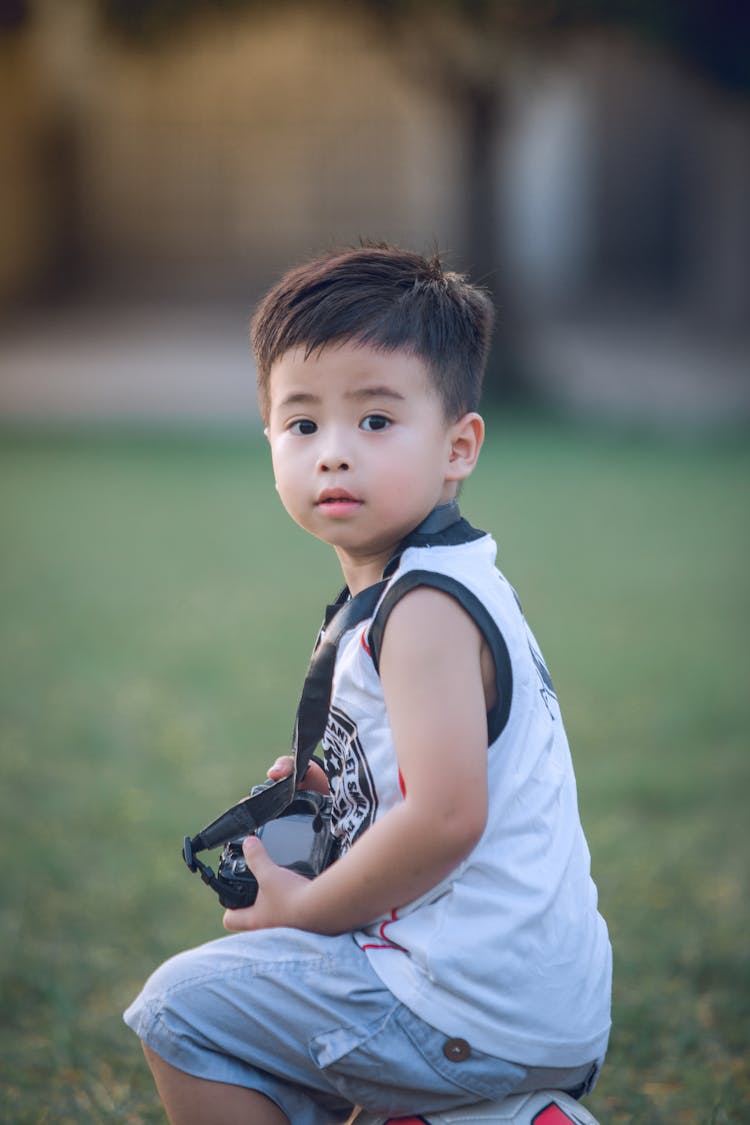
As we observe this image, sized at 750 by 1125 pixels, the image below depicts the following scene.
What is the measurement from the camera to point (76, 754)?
4820 mm

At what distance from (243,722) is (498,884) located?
353 centimetres

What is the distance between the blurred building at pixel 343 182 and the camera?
719 inches

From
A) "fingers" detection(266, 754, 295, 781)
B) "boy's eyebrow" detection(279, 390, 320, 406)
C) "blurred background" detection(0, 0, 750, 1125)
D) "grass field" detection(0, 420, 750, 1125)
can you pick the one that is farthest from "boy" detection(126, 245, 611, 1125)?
"grass field" detection(0, 420, 750, 1125)

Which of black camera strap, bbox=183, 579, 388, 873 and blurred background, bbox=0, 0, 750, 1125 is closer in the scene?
black camera strap, bbox=183, 579, 388, 873

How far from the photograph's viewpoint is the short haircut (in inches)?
70.6

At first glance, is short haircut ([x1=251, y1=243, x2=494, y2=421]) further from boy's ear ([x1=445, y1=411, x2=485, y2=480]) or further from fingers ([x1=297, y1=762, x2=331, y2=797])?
fingers ([x1=297, y1=762, x2=331, y2=797])

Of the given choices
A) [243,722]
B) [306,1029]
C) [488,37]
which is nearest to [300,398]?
[306,1029]

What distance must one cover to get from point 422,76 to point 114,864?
36.5ft

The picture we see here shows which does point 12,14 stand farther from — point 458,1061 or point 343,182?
point 458,1061

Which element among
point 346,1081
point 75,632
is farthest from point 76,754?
point 346,1081

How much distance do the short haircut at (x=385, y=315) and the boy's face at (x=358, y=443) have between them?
2 cm

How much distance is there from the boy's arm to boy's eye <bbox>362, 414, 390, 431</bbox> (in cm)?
25

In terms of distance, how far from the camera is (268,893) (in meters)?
1.81

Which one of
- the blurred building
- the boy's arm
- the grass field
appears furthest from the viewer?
the blurred building
